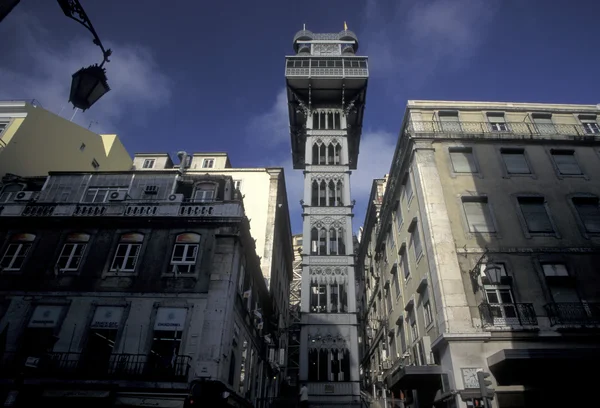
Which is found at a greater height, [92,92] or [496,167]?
[496,167]

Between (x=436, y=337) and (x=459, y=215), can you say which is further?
(x=459, y=215)

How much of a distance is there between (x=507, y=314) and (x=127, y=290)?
67.0 ft

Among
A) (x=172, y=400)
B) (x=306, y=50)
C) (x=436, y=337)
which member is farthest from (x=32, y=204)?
(x=306, y=50)

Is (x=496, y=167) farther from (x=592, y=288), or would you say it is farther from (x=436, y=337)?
(x=436, y=337)

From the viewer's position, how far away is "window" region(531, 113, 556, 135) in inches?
1116

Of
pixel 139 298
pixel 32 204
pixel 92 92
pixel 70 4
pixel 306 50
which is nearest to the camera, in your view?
pixel 70 4

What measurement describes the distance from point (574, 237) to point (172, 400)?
23.7 m

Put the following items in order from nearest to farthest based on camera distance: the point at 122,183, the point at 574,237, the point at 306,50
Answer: the point at 574,237
the point at 122,183
the point at 306,50

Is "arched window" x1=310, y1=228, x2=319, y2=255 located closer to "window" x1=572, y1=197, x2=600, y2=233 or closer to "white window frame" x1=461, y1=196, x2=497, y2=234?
"white window frame" x1=461, y1=196, x2=497, y2=234

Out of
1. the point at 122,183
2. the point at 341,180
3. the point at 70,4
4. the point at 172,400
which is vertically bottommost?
the point at 172,400

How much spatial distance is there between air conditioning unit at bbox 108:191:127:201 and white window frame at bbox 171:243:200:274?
5.81 m

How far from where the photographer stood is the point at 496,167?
26094mm

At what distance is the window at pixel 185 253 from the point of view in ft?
71.6

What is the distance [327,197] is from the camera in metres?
39.5
